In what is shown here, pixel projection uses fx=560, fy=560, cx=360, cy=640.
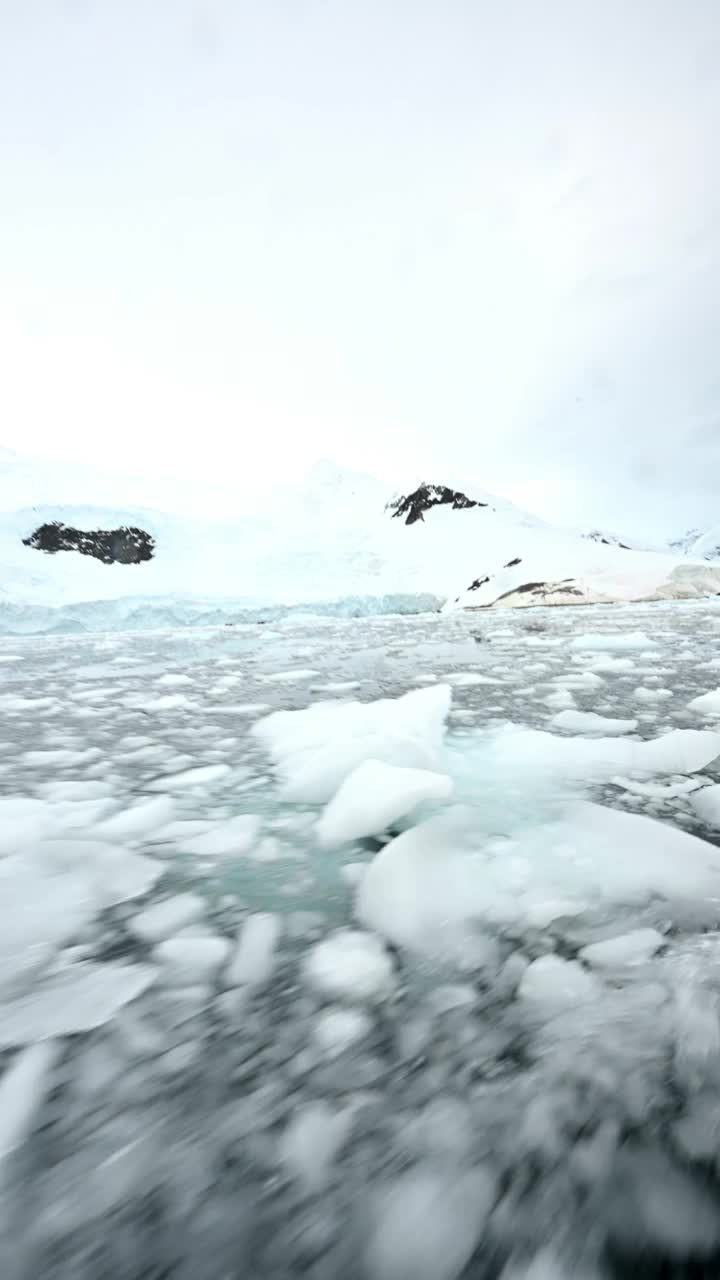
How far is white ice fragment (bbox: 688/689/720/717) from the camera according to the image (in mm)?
2537

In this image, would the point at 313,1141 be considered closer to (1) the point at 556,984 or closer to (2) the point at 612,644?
(1) the point at 556,984

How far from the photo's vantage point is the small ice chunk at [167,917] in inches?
38.8

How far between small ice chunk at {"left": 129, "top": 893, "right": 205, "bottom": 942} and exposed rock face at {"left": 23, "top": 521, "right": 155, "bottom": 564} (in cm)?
3680

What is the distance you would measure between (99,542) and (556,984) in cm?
4495

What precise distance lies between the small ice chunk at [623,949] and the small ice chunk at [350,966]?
31cm

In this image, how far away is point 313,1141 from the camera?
1.90 feet

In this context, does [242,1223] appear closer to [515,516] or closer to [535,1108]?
[535,1108]

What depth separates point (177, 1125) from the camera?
0.60 metres

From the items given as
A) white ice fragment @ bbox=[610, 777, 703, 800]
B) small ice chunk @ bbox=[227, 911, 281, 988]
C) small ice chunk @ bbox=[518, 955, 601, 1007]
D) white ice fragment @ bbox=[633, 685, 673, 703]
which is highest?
white ice fragment @ bbox=[633, 685, 673, 703]

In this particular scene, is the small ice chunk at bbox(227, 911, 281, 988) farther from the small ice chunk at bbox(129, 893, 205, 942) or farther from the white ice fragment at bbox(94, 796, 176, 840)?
the white ice fragment at bbox(94, 796, 176, 840)

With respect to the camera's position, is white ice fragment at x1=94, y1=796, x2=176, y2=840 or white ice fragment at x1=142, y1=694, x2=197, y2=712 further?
white ice fragment at x1=142, y1=694, x2=197, y2=712

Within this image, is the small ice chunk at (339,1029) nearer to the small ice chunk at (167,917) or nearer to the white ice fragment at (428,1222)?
the white ice fragment at (428,1222)

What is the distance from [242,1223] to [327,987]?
334mm

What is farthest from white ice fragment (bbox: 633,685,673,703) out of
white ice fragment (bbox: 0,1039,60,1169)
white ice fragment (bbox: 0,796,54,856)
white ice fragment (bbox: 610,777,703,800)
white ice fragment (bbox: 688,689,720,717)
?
white ice fragment (bbox: 0,1039,60,1169)
